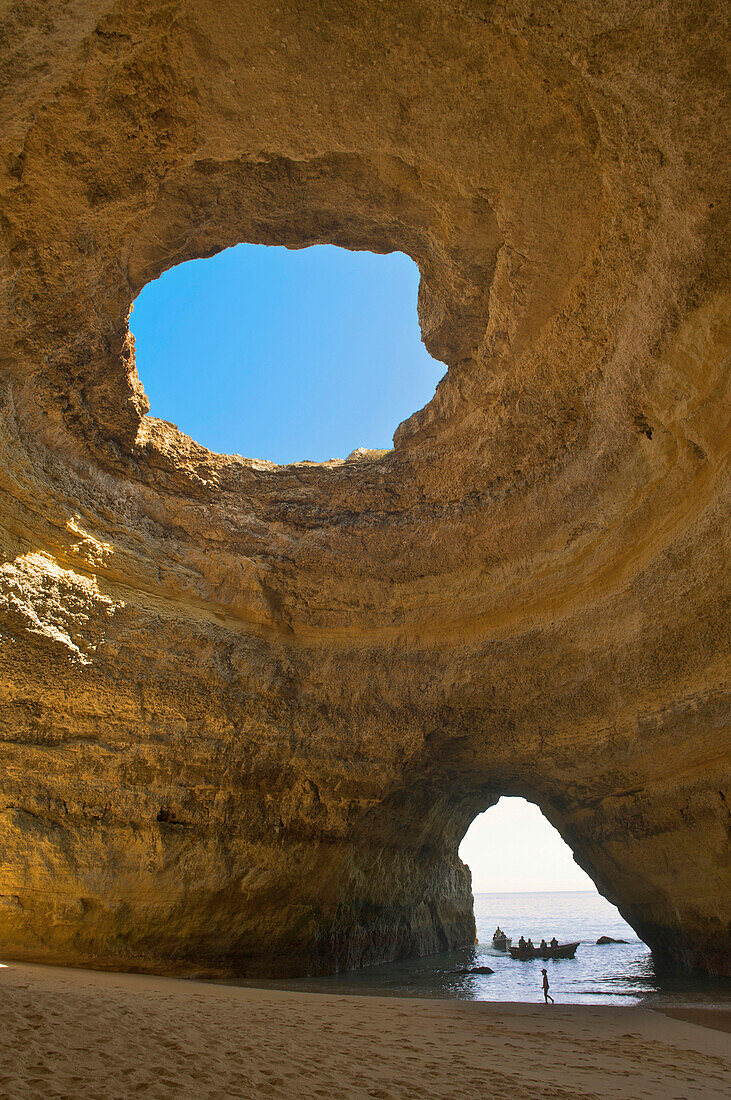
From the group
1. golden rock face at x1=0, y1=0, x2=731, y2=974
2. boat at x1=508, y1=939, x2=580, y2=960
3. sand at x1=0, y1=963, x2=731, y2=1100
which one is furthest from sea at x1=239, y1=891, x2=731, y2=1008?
sand at x1=0, y1=963, x2=731, y2=1100

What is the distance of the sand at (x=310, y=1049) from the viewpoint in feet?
8.23

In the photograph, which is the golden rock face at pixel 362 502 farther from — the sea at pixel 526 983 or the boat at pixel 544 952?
the boat at pixel 544 952

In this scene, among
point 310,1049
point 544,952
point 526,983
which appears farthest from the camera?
point 544,952

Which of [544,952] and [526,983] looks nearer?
[526,983]

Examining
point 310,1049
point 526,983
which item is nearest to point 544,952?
point 526,983

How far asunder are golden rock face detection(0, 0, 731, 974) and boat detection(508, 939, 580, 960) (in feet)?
15.3

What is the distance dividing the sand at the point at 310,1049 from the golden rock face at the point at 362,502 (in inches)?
89.6

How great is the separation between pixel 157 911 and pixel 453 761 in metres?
4.89

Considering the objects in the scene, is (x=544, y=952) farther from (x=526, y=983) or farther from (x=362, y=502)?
(x=362, y=502)

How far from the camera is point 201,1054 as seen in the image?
2918 millimetres

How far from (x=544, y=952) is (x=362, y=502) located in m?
12.5

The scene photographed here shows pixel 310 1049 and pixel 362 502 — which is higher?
pixel 362 502

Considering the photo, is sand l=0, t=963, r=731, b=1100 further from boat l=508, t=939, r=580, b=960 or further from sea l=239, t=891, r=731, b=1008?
boat l=508, t=939, r=580, b=960

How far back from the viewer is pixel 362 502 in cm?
905
